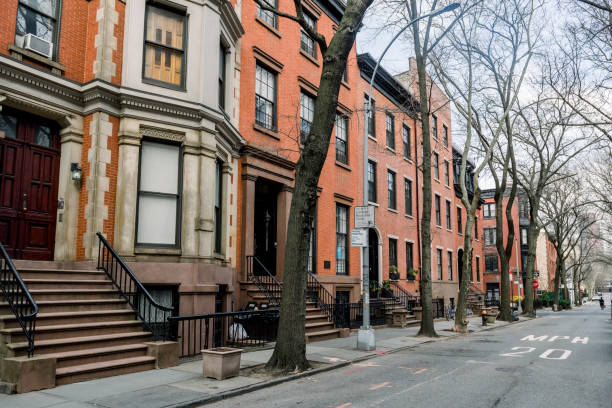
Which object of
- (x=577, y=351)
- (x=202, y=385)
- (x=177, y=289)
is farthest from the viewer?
(x=577, y=351)

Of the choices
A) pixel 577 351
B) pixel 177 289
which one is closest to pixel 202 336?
pixel 177 289

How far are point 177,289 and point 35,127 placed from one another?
4.92 metres

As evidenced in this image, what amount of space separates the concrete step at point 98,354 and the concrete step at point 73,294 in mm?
1467

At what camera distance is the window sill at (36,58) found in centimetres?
1026

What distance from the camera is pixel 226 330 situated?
13.0 meters

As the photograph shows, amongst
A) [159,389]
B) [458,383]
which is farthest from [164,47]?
[458,383]

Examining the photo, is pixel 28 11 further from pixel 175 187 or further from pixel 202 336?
pixel 202 336

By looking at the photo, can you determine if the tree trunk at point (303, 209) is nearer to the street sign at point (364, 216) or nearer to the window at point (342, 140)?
the street sign at point (364, 216)

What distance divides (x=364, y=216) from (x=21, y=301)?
333 inches

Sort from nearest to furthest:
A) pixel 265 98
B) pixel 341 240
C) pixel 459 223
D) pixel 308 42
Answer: pixel 265 98 < pixel 308 42 < pixel 341 240 < pixel 459 223

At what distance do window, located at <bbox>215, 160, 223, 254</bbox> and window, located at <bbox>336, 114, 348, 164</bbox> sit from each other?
27.0 ft

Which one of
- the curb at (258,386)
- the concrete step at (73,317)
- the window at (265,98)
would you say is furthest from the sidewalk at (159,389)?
the window at (265,98)

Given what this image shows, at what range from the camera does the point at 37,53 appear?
10688mm

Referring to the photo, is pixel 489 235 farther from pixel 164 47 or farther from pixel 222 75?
pixel 164 47
